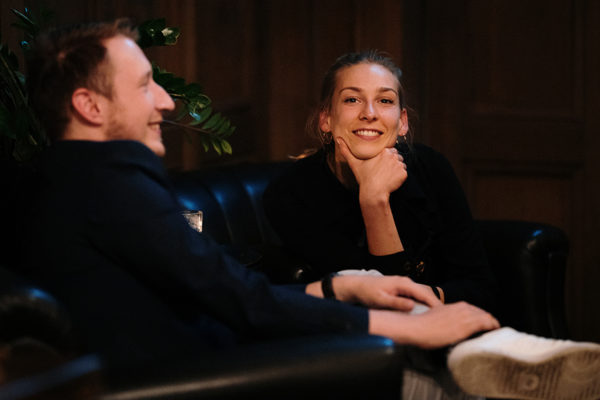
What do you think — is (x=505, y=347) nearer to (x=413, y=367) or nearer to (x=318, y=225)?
(x=413, y=367)

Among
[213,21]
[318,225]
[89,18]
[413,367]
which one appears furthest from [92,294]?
[213,21]

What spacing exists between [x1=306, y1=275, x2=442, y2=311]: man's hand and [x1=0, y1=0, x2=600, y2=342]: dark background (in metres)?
1.89

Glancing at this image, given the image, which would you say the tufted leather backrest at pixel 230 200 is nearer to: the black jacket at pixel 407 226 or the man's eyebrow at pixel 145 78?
the black jacket at pixel 407 226

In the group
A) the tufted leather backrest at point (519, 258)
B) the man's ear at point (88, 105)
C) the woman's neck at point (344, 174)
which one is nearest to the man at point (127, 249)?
the man's ear at point (88, 105)

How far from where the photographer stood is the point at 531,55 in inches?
143

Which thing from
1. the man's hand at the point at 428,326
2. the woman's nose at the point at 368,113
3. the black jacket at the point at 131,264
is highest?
the woman's nose at the point at 368,113

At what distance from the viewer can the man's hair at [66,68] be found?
1.52 metres

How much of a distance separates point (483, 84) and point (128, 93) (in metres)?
2.46

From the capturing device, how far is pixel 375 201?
2.16 meters

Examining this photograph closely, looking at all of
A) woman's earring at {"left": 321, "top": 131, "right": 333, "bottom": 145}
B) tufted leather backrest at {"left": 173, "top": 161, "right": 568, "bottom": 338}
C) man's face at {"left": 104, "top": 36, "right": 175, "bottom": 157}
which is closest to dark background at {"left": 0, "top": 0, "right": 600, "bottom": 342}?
tufted leather backrest at {"left": 173, "top": 161, "right": 568, "bottom": 338}

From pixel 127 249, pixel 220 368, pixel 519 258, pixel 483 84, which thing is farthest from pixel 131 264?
pixel 483 84

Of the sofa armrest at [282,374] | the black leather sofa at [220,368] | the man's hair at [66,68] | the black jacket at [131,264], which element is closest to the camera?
the black leather sofa at [220,368]

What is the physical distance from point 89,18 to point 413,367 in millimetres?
1784

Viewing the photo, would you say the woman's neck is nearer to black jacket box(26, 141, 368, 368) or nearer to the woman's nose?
the woman's nose
